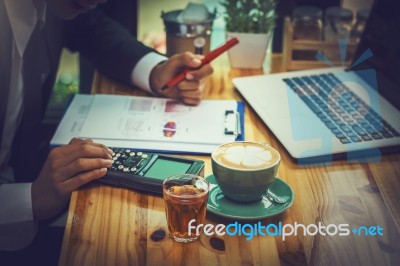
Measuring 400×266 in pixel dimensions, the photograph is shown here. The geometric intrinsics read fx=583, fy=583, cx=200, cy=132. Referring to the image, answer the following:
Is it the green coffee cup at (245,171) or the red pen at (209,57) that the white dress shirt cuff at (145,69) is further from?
the green coffee cup at (245,171)

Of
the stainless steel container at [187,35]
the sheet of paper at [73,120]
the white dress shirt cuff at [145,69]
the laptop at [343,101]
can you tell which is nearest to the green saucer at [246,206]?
the laptop at [343,101]

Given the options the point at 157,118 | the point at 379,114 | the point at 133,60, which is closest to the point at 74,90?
the point at 133,60

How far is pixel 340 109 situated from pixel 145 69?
0.50 m

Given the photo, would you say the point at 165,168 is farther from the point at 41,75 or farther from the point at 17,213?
the point at 41,75

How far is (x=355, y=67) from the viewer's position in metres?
1.46

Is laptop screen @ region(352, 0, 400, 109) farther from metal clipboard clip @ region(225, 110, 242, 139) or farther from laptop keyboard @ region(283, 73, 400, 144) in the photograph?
metal clipboard clip @ region(225, 110, 242, 139)

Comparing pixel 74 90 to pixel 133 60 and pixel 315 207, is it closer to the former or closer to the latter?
pixel 133 60

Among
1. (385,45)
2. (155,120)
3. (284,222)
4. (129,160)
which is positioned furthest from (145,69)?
(284,222)

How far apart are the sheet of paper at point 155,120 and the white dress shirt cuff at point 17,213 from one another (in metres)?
0.17

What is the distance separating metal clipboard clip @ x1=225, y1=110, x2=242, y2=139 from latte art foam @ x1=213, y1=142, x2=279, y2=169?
223 millimetres

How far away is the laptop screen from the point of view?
1286 mm

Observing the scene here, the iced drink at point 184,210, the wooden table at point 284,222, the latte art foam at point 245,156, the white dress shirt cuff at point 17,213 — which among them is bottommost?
the white dress shirt cuff at point 17,213

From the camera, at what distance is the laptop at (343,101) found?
1.13 metres

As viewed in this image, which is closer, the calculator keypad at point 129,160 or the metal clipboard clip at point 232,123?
the calculator keypad at point 129,160
